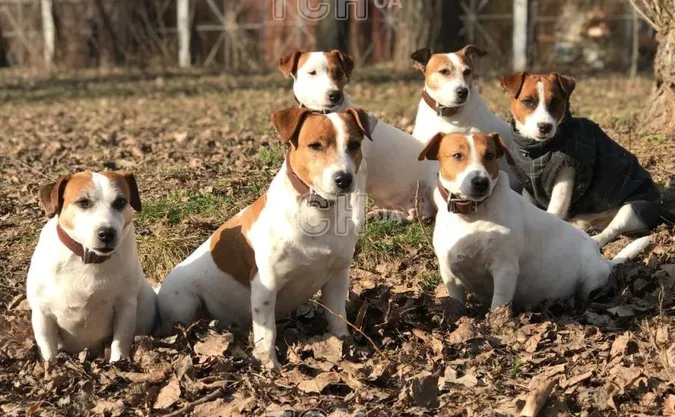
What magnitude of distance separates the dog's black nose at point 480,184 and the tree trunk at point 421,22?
12.6 m

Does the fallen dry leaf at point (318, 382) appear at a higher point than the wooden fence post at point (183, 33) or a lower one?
lower

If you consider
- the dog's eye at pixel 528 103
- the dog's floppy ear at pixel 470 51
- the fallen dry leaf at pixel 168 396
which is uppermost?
the dog's floppy ear at pixel 470 51

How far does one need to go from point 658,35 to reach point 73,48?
1654cm

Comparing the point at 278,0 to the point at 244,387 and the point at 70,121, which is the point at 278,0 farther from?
the point at 244,387

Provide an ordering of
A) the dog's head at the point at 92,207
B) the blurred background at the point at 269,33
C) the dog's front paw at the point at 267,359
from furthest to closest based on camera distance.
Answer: the blurred background at the point at 269,33, the dog's front paw at the point at 267,359, the dog's head at the point at 92,207

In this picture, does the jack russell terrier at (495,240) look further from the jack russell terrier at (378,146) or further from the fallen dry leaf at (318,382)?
the jack russell terrier at (378,146)

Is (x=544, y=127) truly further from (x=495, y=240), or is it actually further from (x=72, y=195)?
(x=72, y=195)

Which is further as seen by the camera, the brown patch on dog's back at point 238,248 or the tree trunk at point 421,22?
the tree trunk at point 421,22

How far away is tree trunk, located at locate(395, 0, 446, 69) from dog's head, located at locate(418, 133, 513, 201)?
1232 centimetres

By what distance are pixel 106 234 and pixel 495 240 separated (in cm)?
230

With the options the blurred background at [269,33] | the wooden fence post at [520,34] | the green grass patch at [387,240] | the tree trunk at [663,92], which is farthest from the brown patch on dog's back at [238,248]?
the wooden fence post at [520,34]

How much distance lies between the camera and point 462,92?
297 inches

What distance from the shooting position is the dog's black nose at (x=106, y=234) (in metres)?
5.00

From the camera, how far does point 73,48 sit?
2286cm
